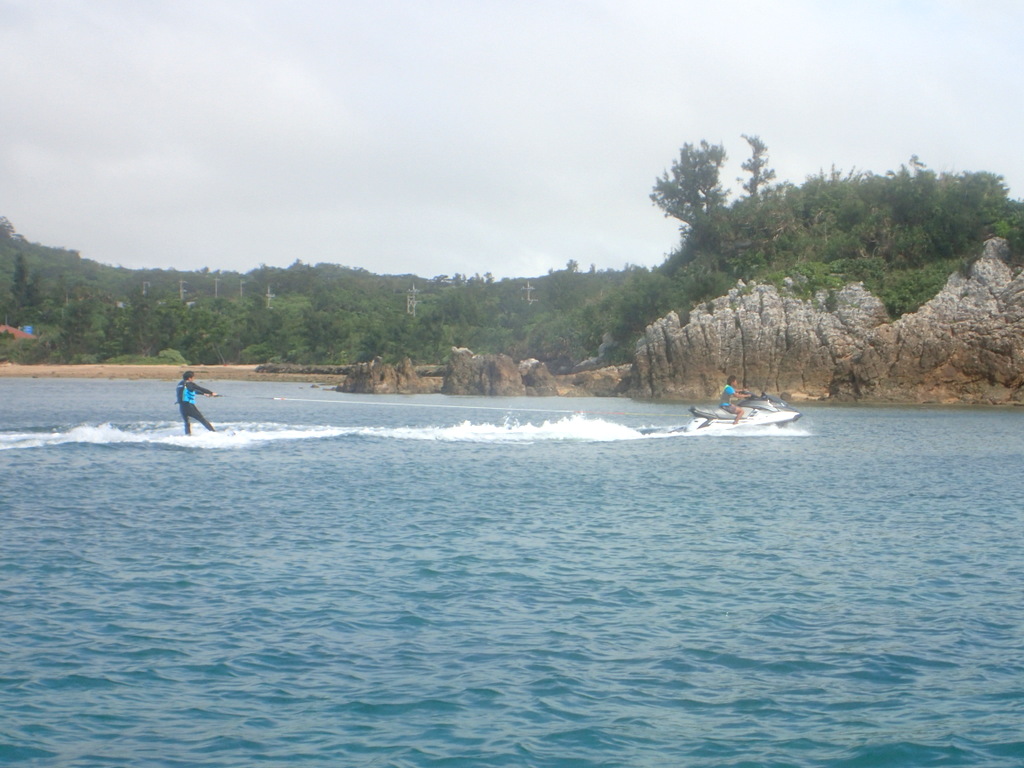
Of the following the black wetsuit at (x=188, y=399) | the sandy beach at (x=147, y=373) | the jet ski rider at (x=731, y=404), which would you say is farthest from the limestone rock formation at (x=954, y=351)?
the sandy beach at (x=147, y=373)

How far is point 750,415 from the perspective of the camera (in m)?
30.2

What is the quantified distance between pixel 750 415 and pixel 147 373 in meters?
56.2

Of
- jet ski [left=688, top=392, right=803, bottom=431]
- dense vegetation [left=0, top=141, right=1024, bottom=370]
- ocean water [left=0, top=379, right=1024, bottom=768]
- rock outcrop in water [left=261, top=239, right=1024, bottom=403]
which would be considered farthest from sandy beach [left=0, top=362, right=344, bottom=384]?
ocean water [left=0, top=379, right=1024, bottom=768]

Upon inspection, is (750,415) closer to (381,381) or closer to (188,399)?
(188,399)

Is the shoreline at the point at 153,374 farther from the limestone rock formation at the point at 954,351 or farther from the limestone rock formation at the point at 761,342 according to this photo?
the limestone rock formation at the point at 954,351

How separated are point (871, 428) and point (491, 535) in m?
22.1

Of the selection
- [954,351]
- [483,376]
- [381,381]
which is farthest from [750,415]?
[381,381]

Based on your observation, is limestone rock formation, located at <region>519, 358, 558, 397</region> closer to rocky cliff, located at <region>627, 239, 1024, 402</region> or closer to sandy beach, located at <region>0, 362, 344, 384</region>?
rocky cliff, located at <region>627, 239, 1024, 402</region>

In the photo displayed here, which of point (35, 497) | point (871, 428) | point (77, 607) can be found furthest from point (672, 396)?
point (77, 607)

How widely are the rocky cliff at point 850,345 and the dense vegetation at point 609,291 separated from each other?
7.11 feet

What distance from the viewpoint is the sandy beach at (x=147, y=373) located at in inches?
2904

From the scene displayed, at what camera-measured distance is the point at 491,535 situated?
→ 14188mm

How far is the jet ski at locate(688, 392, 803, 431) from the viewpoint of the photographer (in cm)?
3008

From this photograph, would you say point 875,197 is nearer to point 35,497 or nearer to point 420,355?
point 420,355
